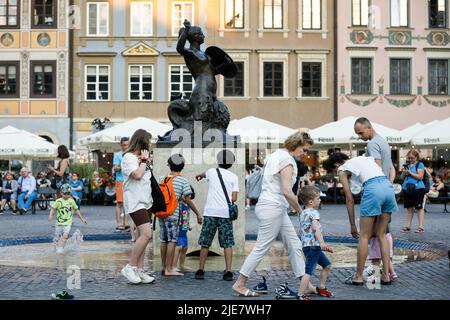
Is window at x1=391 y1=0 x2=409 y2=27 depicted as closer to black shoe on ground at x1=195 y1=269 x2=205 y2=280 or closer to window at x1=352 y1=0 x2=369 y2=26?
window at x1=352 y1=0 x2=369 y2=26

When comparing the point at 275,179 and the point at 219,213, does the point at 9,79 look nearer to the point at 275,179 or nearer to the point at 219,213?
the point at 219,213

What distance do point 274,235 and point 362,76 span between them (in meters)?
31.9

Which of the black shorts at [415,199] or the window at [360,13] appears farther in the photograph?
the window at [360,13]

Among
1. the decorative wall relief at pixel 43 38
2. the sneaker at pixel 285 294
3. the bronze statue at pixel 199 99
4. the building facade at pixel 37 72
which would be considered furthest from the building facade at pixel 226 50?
the sneaker at pixel 285 294

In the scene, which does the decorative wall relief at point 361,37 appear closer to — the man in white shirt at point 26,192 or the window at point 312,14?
the window at point 312,14

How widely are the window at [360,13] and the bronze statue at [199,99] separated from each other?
27.7m

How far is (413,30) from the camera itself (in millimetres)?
38812

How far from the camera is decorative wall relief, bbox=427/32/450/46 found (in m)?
38.8

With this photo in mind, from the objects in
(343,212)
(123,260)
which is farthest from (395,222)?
(123,260)

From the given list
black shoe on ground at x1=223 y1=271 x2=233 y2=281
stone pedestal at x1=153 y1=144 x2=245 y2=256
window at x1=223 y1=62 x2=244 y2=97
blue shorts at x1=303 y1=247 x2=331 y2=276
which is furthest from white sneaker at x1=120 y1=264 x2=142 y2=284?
window at x1=223 y1=62 x2=244 y2=97

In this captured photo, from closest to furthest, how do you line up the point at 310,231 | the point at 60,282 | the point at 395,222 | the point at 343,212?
the point at 310,231, the point at 60,282, the point at 395,222, the point at 343,212

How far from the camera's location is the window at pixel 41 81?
37.9 metres

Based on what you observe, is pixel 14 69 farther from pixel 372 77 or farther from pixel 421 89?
pixel 421 89

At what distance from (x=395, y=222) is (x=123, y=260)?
9.76 meters
